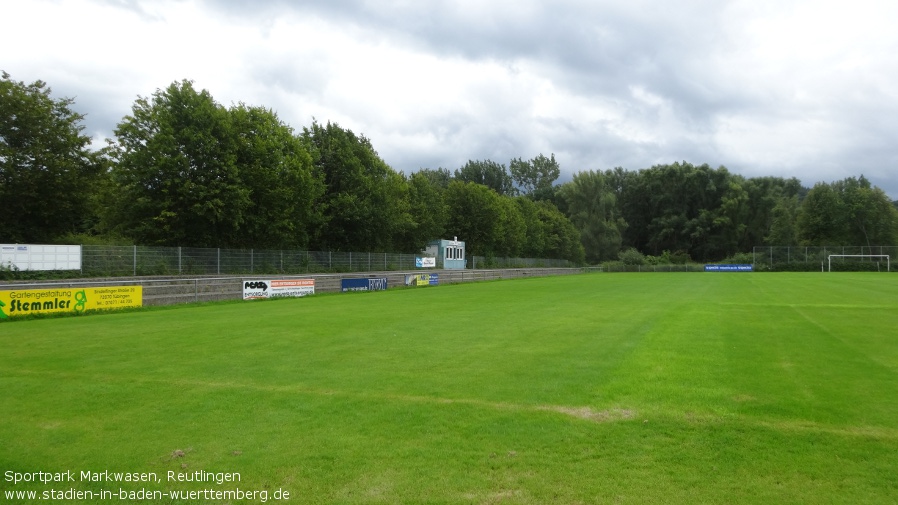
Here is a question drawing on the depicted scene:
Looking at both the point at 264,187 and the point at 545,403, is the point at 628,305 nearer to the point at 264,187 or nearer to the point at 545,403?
the point at 545,403

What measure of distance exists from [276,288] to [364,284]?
7.03 m

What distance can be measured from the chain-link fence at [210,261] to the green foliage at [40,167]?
481 inches

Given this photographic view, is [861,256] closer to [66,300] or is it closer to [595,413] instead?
[595,413]

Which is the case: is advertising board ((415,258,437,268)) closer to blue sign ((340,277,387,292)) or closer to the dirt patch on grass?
blue sign ((340,277,387,292))

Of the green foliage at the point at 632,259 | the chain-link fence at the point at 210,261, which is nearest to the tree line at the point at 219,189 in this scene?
the chain-link fence at the point at 210,261

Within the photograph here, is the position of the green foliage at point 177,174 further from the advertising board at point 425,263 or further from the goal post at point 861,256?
the goal post at point 861,256

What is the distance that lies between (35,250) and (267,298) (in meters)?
9.69

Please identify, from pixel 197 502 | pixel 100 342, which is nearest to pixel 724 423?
pixel 197 502

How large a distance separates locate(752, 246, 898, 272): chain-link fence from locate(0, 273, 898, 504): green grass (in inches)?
3163

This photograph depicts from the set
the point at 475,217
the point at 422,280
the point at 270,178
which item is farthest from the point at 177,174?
the point at 475,217

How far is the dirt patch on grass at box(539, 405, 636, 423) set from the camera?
6.93m

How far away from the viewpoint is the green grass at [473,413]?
512 centimetres

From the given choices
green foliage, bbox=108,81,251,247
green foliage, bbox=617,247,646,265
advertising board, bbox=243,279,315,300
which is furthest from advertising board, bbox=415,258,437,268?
green foliage, bbox=617,247,646,265

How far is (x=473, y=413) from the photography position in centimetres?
718
